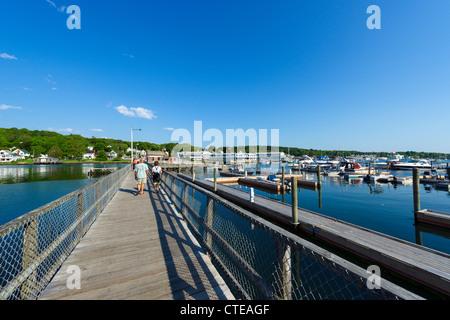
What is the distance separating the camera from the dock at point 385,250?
5246 mm

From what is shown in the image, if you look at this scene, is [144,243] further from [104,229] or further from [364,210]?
[364,210]

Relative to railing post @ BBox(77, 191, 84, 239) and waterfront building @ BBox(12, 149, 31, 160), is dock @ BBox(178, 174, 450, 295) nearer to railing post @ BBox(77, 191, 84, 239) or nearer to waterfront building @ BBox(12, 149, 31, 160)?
railing post @ BBox(77, 191, 84, 239)

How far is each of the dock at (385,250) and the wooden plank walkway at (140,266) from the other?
6052mm

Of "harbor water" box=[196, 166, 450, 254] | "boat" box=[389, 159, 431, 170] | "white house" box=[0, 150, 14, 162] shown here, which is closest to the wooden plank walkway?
"harbor water" box=[196, 166, 450, 254]

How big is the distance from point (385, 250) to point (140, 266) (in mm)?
7710

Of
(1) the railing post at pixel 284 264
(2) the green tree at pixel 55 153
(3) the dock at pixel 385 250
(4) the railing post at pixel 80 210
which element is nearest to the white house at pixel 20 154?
(2) the green tree at pixel 55 153

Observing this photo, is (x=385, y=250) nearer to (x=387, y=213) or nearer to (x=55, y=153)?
(x=387, y=213)

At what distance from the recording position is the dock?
207 inches

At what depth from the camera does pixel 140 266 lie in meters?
3.57
